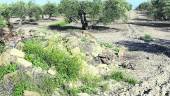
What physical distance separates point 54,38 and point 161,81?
752 centimetres

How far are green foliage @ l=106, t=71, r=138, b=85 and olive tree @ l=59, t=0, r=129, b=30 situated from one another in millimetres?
38036

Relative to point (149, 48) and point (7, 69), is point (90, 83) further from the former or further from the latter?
point (149, 48)

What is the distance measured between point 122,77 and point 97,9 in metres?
39.2

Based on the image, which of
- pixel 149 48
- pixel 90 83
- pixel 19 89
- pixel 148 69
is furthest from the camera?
pixel 149 48

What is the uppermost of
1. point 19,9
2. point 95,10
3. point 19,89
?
point 95,10

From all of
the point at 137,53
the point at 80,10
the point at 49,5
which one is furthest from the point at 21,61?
the point at 49,5

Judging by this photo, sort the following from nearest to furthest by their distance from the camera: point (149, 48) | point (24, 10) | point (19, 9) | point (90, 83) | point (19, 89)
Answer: point (19, 89), point (90, 83), point (149, 48), point (19, 9), point (24, 10)

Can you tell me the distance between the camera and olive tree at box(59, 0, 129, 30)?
6328cm

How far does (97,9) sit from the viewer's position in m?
63.3

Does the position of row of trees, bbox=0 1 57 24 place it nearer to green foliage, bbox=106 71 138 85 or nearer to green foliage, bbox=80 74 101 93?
green foliage, bbox=106 71 138 85

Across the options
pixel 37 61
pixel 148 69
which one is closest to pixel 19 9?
pixel 148 69

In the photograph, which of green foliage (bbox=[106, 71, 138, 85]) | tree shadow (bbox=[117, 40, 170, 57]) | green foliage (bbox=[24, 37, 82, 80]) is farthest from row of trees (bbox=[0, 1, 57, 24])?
green foliage (bbox=[106, 71, 138, 85])

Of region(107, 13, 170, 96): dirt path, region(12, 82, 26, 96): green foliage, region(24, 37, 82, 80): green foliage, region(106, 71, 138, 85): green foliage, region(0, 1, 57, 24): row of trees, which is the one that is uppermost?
region(24, 37, 82, 80): green foliage

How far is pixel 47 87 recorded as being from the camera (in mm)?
21141
